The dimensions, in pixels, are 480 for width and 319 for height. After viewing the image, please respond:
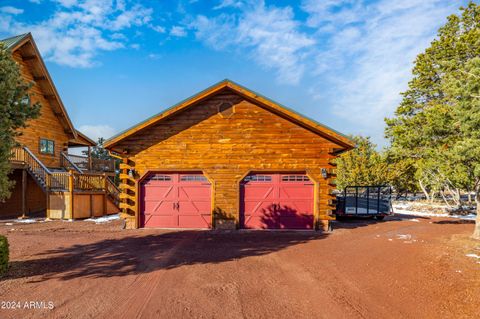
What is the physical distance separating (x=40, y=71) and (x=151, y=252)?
60.7 ft

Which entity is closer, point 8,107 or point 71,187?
point 8,107

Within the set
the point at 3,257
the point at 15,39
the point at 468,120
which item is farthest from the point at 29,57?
the point at 468,120

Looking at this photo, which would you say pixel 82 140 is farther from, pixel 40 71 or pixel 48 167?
pixel 40 71

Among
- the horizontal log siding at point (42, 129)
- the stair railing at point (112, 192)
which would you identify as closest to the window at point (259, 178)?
the stair railing at point (112, 192)

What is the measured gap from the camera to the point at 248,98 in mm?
12680

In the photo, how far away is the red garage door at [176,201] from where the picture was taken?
12914 mm

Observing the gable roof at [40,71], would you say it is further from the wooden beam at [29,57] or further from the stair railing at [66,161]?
the stair railing at [66,161]

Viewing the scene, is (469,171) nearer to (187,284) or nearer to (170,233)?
(187,284)

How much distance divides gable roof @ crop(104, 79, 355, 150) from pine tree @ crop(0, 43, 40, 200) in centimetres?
481

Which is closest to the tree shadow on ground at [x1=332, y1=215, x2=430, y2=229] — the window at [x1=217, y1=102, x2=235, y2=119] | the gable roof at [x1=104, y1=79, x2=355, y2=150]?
the gable roof at [x1=104, y1=79, x2=355, y2=150]

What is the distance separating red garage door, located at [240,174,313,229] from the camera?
1269 cm

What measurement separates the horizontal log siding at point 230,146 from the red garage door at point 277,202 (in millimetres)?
470

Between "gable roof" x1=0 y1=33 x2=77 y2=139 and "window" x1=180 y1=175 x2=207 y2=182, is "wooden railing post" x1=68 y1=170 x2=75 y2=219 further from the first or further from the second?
"gable roof" x1=0 y1=33 x2=77 y2=139

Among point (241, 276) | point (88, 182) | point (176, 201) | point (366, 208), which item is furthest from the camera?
point (88, 182)
